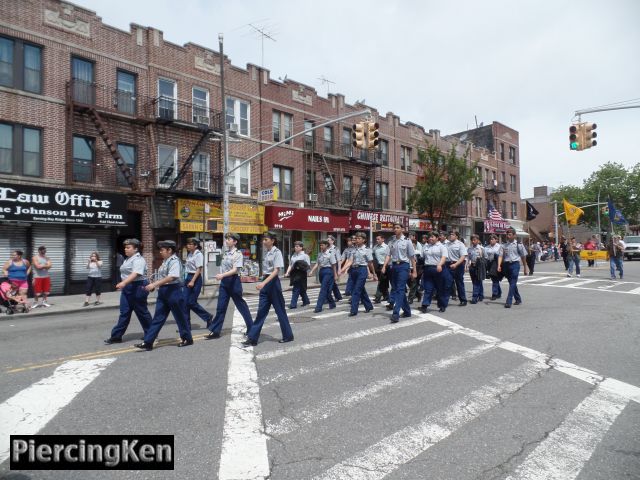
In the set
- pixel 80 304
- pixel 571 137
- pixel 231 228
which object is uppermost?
pixel 571 137

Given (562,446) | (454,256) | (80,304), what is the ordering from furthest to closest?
1. (80,304)
2. (454,256)
3. (562,446)

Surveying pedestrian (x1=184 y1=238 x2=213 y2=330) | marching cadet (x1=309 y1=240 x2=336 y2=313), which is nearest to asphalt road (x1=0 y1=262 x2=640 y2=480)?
pedestrian (x1=184 y1=238 x2=213 y2=330)

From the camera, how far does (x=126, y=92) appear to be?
1944 cm

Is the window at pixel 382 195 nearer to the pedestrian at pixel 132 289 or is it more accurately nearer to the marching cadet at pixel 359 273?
the marching cadet at pixel 359 273

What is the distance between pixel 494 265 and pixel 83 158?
16189 mm

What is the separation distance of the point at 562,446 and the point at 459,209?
121 ft

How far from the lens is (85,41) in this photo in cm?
1839

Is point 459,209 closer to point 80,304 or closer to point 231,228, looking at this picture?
point 231,228

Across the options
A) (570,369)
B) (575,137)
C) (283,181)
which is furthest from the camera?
(283,181)

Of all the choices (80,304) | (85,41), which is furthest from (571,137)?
(85,41)

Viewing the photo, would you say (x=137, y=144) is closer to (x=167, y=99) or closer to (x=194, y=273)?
(x=167, y=99)

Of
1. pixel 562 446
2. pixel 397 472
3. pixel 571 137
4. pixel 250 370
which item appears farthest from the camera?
pixel 571 137

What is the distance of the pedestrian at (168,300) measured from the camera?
270 inches

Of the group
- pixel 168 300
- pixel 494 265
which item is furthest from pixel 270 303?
pixel 494 265
